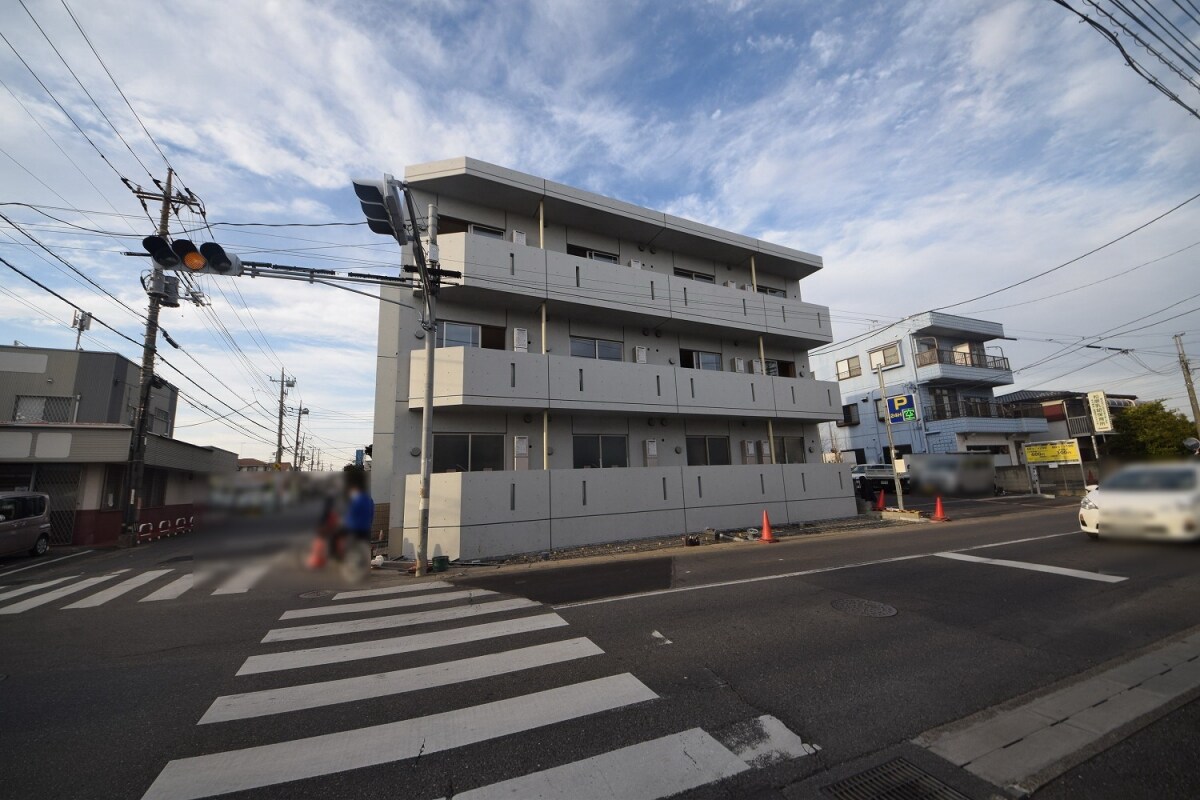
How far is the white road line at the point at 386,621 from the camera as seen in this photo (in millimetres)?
6898

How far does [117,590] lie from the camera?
10156 mm

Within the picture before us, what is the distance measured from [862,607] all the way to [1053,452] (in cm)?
447

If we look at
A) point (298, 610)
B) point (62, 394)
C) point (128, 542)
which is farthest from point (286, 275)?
point (62, 394)

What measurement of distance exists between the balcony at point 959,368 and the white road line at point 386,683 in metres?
34.8

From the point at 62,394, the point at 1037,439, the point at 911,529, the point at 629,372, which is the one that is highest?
the point at 62,394

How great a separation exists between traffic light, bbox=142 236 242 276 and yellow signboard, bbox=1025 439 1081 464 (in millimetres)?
10482

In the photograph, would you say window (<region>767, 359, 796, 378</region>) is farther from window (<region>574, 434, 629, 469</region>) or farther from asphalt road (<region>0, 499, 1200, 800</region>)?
asphalt road (<region>0, 499, 1200, 800</region>)

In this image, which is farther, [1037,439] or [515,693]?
[515,693]

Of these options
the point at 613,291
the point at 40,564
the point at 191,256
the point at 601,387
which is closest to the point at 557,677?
the point at 191,256

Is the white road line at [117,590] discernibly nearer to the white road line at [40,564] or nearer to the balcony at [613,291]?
the white road line at [40,564]

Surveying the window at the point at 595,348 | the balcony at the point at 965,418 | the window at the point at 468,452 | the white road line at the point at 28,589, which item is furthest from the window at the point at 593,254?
the balcony at the point at 965,418

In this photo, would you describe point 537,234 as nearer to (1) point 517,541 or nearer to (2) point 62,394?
(1) point 517,541

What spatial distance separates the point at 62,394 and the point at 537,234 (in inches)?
1275

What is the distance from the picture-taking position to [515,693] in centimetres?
489
